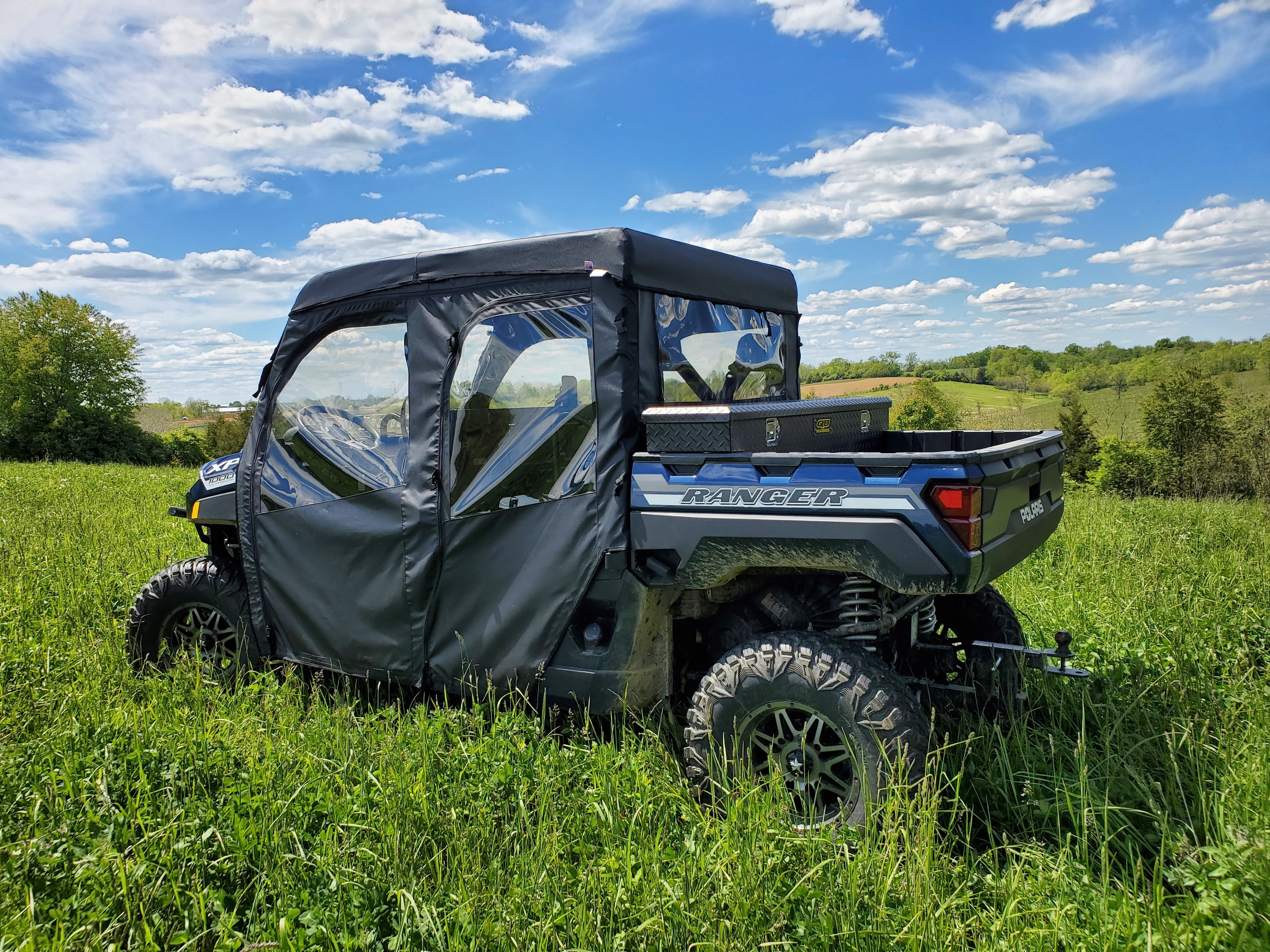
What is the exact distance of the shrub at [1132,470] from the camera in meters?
33.8

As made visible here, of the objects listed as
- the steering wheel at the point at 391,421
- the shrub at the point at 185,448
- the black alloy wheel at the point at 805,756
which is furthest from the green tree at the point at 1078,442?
the shrub at the point at 185,448

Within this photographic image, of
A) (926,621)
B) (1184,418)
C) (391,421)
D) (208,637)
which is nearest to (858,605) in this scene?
(926,621)

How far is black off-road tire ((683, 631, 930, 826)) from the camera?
2732 mm

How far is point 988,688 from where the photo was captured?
3.55m

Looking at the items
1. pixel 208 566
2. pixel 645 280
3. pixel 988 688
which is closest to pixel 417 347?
pixel 645 280

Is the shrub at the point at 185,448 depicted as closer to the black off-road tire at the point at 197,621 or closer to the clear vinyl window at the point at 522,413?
the black off-road tire at the point at 197,621

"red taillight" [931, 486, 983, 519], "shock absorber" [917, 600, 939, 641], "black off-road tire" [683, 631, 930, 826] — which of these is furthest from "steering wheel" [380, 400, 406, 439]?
"shock absorber" [917, 600, 939, 641]

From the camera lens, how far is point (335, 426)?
4.11 metres

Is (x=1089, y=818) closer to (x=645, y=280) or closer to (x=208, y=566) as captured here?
(x=645, y=280)

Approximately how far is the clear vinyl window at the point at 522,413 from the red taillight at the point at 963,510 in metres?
1.34

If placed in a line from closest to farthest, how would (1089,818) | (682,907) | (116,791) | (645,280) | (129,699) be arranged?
(682,907)
(1089,818)
(116,791)
(645,280)
(129,699)

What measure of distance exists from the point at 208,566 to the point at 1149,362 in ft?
235

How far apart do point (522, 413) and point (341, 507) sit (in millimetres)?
1139

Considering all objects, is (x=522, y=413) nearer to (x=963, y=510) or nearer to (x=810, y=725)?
(x=810, y=725)
